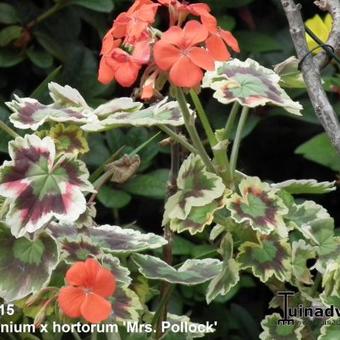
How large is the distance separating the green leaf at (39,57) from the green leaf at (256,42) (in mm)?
486

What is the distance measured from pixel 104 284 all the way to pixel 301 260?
1.10 ft

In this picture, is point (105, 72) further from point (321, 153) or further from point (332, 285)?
point (321, 153)

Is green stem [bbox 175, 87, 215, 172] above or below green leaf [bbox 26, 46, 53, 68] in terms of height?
below

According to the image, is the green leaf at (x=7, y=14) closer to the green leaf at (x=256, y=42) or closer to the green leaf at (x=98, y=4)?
the green leaf at (x=98, y=4)

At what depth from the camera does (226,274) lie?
4.27ft

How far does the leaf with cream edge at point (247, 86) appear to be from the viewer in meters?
1.24

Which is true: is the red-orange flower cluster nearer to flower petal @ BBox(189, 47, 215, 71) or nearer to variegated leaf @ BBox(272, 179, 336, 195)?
flower petal @ BBox(189, 47, 215, 71)

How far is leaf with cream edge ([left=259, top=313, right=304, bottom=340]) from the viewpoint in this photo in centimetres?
136

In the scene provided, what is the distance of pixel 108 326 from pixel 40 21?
113 centimetres

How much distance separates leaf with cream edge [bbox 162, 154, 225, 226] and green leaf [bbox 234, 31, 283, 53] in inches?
41.1

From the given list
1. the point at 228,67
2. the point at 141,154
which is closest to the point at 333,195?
the point at 141,154

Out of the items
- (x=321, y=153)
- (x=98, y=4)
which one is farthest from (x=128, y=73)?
(x=98, y=4)

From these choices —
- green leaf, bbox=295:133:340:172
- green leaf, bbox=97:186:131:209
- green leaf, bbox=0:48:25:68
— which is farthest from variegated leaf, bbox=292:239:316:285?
green leaf, bbox=0:48:25:68

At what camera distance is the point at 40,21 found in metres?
2.18
